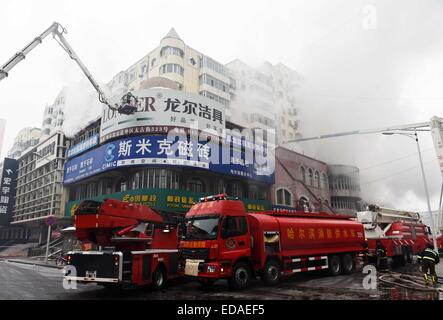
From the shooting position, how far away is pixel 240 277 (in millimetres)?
11977

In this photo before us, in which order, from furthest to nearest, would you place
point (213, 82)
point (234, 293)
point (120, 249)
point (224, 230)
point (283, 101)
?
point (283, 101) → point (213, 82) → point (120, 249) → point (224, 230) → point (234, 293)

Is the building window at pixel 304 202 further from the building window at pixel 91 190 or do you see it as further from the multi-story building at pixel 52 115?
the multi-story building at pixel 52 115

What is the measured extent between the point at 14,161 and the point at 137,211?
5658 cm

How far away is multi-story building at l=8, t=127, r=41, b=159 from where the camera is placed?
7588 cm

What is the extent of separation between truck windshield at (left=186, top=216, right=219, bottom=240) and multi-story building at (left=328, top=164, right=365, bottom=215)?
40.2m

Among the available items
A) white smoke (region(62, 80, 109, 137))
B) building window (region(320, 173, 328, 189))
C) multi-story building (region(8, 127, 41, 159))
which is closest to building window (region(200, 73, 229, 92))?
white smoke (region(62, 80, 109, 137))

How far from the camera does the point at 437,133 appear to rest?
56.6ft

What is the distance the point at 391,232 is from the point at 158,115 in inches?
827

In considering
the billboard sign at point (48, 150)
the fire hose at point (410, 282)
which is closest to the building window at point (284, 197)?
the fire hose at point (410, 282)

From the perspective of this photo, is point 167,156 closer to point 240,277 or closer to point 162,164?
point 162,164

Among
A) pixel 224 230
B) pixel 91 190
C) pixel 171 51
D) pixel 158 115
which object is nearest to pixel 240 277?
pixel 224 230

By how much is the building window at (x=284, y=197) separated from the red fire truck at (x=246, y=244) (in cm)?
2266
